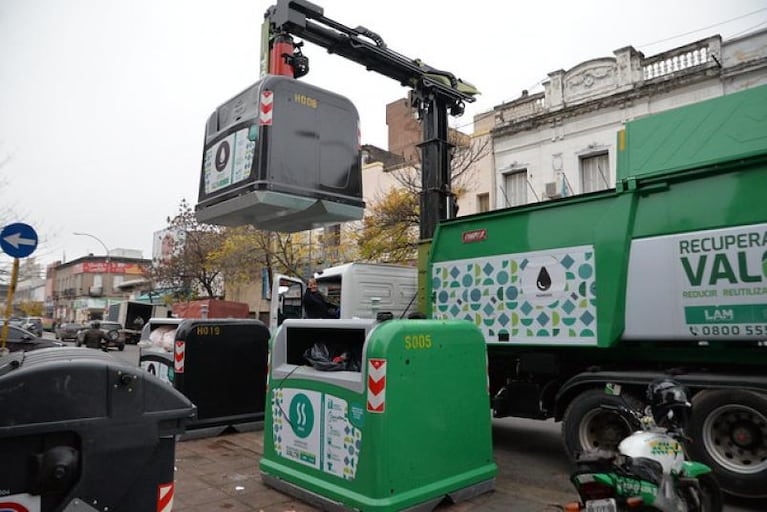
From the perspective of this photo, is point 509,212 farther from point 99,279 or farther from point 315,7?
point 99,279

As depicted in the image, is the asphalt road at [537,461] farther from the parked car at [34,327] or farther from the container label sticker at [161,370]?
the parked car at [34,327]

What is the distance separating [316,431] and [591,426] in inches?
119

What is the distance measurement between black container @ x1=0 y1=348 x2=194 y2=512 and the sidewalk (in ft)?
7.10

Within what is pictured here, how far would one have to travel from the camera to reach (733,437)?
4789 mm

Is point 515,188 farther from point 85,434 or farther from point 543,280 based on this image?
point 85,434

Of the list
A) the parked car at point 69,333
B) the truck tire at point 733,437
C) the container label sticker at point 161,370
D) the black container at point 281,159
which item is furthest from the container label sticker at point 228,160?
the parked car at point 69,333

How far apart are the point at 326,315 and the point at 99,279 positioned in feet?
269

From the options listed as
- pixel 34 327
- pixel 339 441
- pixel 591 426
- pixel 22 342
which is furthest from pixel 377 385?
pixel 34 327

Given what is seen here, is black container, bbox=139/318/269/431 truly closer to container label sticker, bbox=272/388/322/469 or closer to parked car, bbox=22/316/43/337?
container label sticker, bbox=272/388/322/469

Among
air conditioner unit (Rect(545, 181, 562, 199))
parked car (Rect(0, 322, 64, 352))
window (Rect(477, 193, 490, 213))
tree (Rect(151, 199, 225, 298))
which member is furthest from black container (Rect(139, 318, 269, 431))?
tree (Rect(151, 199, 225, 298))

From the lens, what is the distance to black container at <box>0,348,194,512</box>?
7.59 ft

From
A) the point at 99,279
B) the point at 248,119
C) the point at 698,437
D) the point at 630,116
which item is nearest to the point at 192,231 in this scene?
the point at 630,116

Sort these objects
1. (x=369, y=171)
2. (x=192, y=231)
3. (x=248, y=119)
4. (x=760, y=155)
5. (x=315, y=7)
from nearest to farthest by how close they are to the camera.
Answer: (x=760, y=155) → (x=248, y=119) → (x=315, y=7) → (x=369, y=171) → (x=192, y=231)

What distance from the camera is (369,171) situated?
25.2 metres
